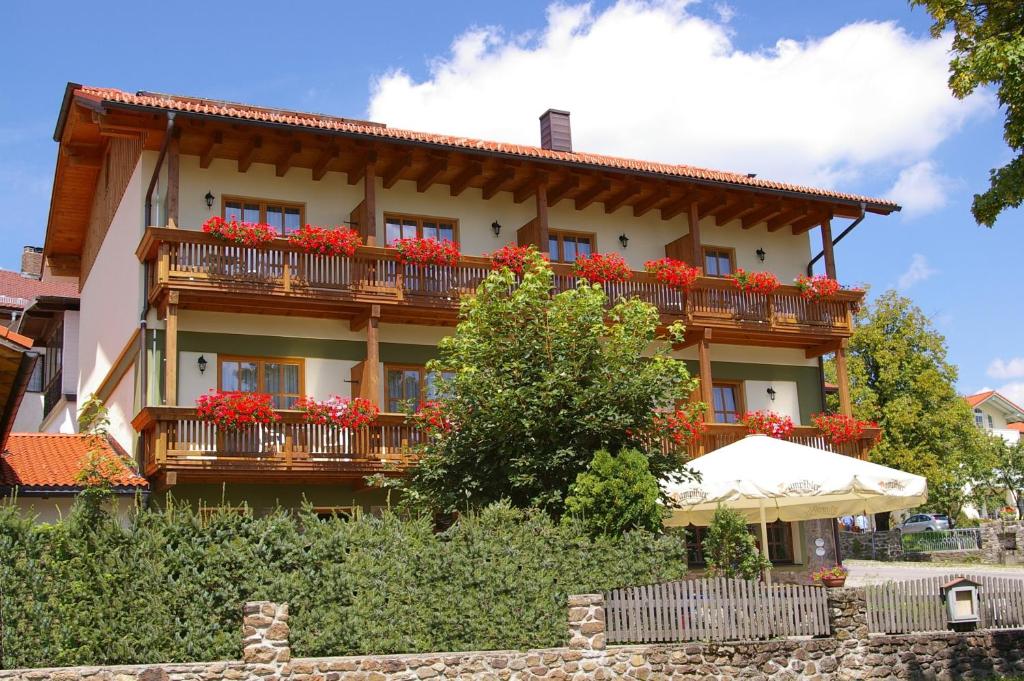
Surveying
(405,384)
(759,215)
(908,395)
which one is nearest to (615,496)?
(405,384)

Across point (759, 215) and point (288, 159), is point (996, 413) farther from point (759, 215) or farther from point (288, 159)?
point (288, 159)

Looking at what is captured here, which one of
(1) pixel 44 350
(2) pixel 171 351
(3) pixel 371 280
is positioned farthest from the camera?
(1) pixel 44 350

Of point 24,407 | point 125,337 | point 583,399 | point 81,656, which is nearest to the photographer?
point 81,656

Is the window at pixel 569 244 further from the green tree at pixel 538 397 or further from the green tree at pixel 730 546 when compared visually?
the green tree at pixel 730 546

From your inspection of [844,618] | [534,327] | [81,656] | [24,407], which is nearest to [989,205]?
[844,618]

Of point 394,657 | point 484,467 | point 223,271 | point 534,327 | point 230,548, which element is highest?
point 223,271

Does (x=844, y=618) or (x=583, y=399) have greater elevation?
(x=583, y=399)

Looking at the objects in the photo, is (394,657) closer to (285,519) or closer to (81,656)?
(285,519)

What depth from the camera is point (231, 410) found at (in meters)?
18.5

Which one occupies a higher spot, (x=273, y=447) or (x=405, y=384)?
(x=405, y=384)

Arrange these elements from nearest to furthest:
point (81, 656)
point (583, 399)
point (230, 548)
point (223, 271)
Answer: point (81, 656), point (230, 548), point (583, 399), point (223, 271)

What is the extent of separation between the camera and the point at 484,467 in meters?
16.4

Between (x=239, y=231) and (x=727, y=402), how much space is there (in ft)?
36.4

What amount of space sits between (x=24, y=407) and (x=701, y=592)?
2444 centimetres
